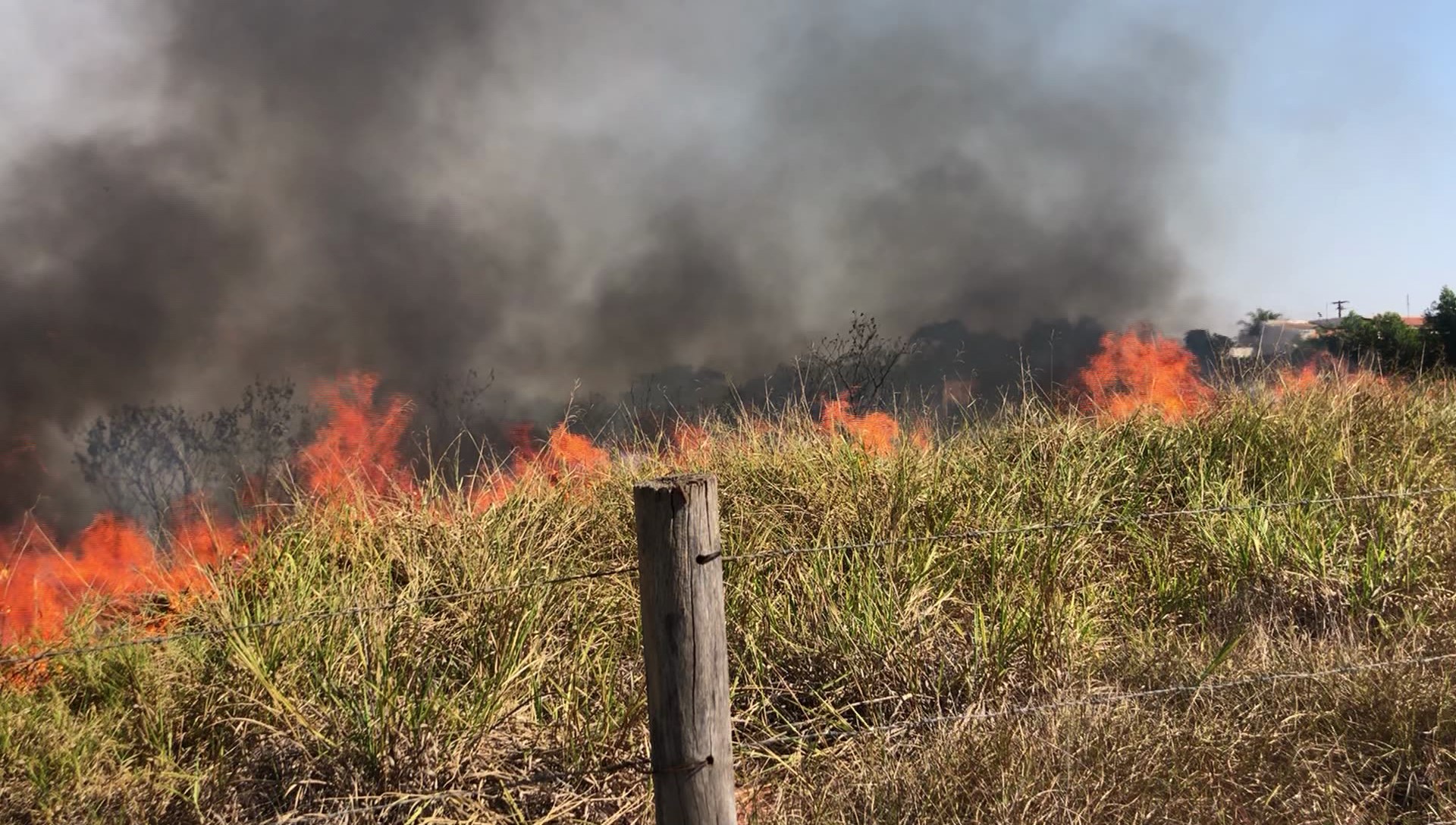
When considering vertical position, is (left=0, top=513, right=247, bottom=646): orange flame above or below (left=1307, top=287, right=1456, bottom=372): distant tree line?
below

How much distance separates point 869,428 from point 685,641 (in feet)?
10.9

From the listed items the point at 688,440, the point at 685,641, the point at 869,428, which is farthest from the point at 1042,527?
the point at 688,440

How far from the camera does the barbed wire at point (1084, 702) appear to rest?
9.21 ft

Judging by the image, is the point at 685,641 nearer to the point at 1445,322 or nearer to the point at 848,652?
the point at 848,652

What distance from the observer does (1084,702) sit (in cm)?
284

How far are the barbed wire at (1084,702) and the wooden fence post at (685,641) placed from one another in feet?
2.51

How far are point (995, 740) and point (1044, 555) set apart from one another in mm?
1298

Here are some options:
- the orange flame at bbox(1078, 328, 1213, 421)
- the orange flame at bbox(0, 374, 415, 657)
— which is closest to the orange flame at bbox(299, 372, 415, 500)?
the orange flame at bbox(0, 374, 415, 657)

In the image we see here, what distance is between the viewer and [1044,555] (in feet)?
12.6

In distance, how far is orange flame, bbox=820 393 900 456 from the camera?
4.96 m

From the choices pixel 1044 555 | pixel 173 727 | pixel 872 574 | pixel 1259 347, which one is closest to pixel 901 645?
pixel 872 574

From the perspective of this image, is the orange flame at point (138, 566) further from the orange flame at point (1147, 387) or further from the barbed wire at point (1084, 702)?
the orange flame at point (1147, 387)

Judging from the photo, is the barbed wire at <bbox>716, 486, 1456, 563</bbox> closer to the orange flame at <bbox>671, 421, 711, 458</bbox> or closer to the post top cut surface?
the post top cut surface

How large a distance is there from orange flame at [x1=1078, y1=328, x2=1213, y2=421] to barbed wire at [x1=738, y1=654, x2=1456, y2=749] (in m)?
2.81
